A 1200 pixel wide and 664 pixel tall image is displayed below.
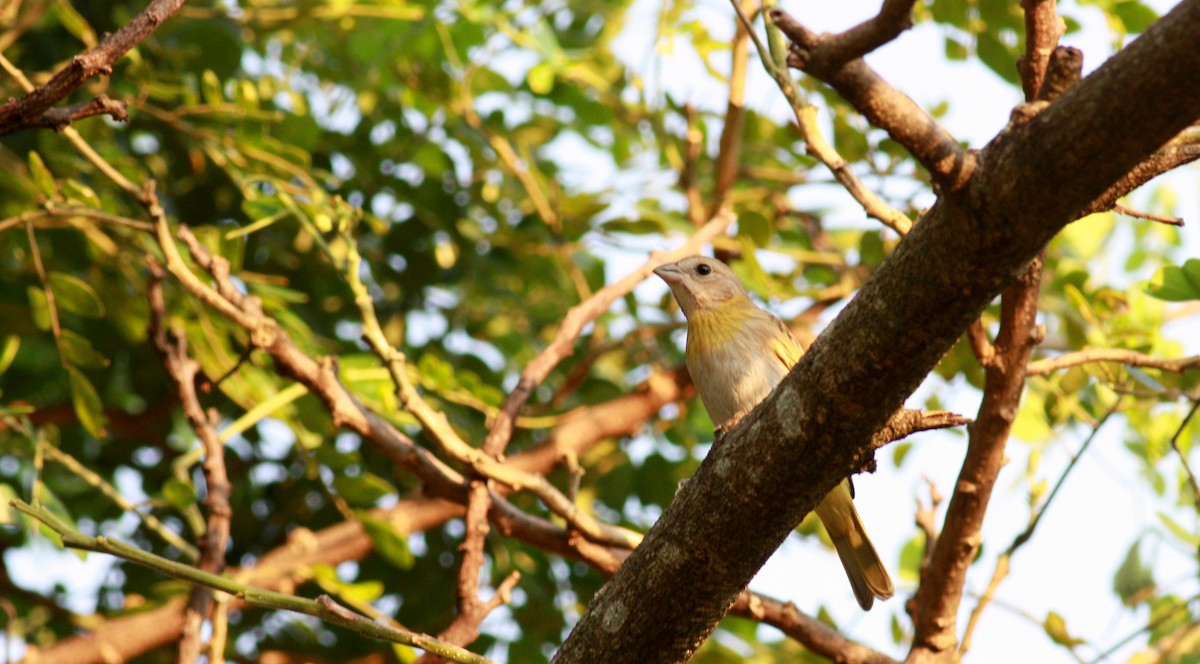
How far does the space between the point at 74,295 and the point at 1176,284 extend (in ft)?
9.38

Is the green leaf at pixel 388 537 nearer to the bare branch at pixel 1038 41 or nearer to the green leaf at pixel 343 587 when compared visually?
the green leaf at pixel 343 587

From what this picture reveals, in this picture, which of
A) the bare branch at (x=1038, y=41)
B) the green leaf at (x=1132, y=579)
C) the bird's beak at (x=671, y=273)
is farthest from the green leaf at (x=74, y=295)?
the green leaf at (x=1132, y=579)

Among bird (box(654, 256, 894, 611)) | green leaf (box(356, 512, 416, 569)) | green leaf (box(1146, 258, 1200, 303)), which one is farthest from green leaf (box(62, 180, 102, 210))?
green leaf (box(1146, 258, 1200, 303))

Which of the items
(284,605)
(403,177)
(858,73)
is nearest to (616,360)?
(403,177)

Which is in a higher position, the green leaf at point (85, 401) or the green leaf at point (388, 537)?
the green leaf at point (85, 401)

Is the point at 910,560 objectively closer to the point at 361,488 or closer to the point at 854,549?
the point at 854,549

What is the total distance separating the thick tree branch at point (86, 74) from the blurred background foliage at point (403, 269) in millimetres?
1100

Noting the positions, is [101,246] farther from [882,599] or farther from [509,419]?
[882,599]

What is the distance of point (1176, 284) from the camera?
2834mm

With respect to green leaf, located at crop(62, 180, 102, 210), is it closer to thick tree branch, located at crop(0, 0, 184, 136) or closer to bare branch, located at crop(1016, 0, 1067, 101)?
thick tree branch, located at crop(0, 0, 184, 136)

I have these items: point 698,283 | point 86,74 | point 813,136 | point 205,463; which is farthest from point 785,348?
point 86,74

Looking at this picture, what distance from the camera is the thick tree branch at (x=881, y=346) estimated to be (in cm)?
143

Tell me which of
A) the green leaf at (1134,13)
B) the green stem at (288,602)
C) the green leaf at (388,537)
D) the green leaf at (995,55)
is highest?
the green leaf at (1134,13)

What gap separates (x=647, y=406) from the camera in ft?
14.4
